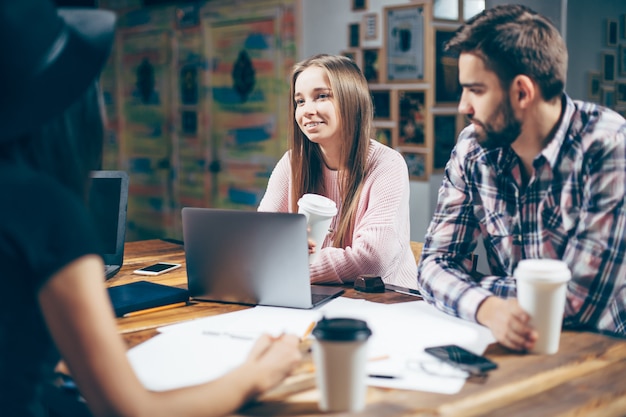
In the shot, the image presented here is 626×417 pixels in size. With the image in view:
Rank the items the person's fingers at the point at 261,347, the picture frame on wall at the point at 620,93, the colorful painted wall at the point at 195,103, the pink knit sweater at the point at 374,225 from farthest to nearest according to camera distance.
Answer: the colorful painted wall at the point at 195,103, the picture frame on wall at the point at 620,93, the pink knit sweater at the point at 374,225, the person's fingers at the point at 261,347

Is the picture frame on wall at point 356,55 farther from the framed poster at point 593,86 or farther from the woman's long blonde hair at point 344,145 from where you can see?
the woman's long blonde hair at point 344,145

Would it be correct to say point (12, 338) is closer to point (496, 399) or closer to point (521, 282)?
point (496, 399)

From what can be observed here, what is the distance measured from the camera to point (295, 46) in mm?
4691

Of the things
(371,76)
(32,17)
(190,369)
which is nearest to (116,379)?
(190,369)

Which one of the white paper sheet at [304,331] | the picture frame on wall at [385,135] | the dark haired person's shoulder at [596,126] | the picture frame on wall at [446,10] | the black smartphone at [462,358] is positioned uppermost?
the picture frame on wall at [446,10]

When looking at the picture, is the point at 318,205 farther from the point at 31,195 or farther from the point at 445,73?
the point at 445,73

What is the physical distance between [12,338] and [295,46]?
394cm

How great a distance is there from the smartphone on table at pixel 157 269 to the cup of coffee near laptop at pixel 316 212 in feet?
1.79

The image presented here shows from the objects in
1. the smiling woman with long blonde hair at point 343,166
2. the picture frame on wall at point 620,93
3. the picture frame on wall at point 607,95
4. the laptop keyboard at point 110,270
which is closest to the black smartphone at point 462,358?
the smiling woman with long blonde hair at point 343,166

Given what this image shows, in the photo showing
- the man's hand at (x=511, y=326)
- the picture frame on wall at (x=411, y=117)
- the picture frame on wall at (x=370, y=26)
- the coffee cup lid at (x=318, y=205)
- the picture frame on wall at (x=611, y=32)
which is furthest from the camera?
the picture frame on wall at (x=611, y=32)

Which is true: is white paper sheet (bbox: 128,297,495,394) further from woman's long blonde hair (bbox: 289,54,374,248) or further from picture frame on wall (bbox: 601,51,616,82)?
picture frame on wall (bbox: 601,51,616,82)

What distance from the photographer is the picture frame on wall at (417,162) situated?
4.09 metres

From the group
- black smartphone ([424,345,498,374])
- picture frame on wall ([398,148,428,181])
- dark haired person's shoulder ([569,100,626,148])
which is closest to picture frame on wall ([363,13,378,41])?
picture frame on wall ([398,148,428,181])

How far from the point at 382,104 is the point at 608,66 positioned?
1.50 m
